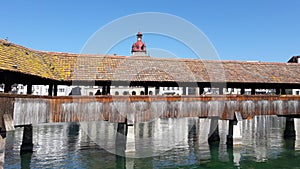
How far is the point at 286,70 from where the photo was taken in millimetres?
23828

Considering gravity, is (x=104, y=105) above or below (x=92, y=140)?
above

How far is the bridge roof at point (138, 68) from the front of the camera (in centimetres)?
1584

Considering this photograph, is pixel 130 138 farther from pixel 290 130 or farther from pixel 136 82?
pixel 290 130

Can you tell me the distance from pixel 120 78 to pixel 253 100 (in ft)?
35.1

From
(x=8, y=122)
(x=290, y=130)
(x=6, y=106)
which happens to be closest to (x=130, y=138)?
(x=8, y=122)

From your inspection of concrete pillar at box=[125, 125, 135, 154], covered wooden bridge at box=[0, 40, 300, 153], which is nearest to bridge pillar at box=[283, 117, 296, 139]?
covered wooden bridge at box=[0, 40, 300, 153]

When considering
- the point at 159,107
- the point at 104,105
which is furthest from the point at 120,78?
the point at 159,107

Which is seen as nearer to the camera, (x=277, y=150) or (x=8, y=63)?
(x=8, y=63)

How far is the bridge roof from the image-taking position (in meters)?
15.8

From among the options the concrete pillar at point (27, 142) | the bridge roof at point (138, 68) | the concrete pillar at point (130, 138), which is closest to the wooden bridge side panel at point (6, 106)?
the bridge roof at point (138, 68)

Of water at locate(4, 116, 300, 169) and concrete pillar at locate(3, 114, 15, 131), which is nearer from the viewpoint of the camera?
concrete pillar at locate(3, 114, 15, 131)

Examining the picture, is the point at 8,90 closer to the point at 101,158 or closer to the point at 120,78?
the point at 120,78

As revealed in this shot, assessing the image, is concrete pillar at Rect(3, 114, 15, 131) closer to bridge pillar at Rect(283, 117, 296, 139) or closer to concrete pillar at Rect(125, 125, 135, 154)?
concrete pillar at Rect(125, 125, 135, 154)

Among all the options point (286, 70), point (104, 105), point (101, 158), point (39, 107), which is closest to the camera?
point (39, 107)
